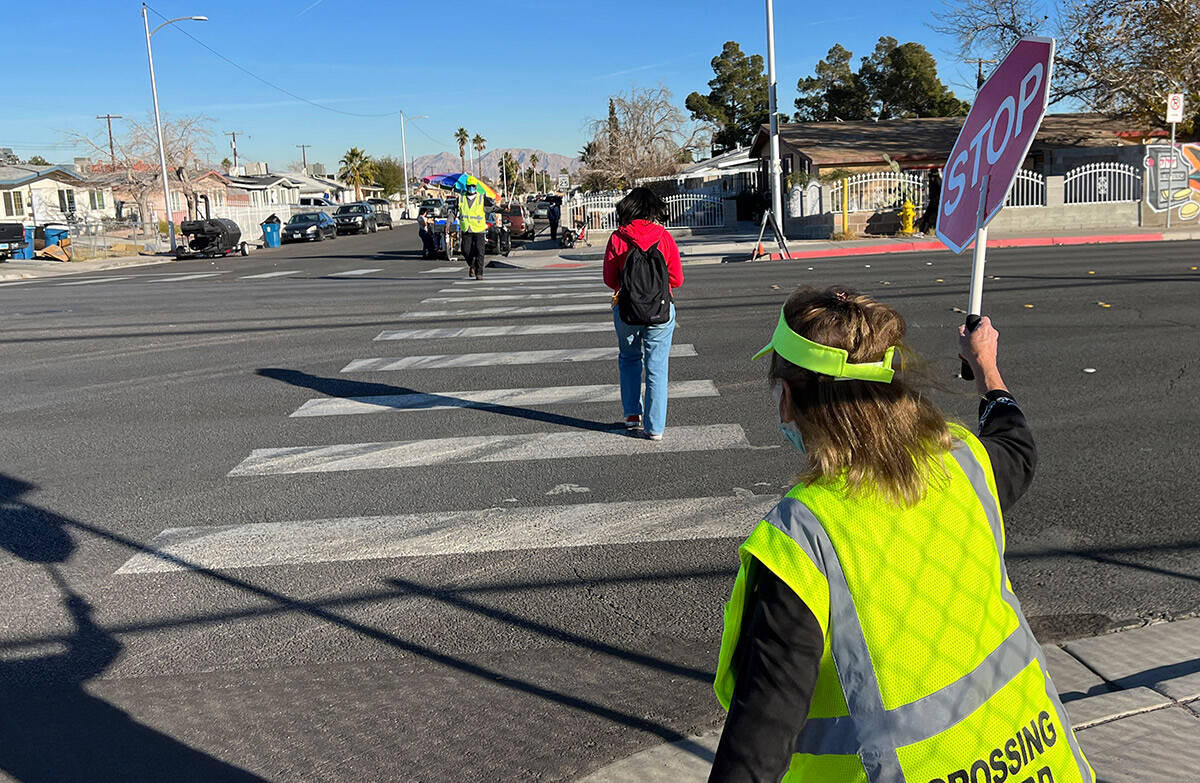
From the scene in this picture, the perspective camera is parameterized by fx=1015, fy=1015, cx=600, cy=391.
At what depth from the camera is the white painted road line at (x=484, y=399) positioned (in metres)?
8.33

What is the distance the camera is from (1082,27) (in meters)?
30.1

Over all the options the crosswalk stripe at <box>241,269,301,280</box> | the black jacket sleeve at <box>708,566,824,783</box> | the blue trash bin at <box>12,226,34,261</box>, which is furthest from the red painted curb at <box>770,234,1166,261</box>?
the blue trash bin at <box>12,226,34,261</box>

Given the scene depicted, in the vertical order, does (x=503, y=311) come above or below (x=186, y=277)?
below

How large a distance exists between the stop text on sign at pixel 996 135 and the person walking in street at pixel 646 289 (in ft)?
12.1

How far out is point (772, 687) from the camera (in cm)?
160

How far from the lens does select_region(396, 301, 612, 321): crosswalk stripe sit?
13664mm

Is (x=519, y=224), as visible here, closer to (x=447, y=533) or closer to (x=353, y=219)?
(x=353, y=219)

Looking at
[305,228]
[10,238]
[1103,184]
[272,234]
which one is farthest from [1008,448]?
[305,228]

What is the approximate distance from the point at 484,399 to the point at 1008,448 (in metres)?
6.70

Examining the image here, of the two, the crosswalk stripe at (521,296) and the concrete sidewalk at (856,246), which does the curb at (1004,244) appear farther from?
the crosswalk stripe at (521,296)

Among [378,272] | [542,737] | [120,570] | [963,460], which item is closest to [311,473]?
[120,570]

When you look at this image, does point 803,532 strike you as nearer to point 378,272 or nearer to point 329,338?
point 329,338

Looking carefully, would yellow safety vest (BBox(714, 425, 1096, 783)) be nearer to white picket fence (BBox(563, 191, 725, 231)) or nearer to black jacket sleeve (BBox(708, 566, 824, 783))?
black jacket sleeve (BBox(708, 566, 824, 783))

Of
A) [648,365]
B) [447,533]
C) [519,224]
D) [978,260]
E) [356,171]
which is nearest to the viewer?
[978,260]
